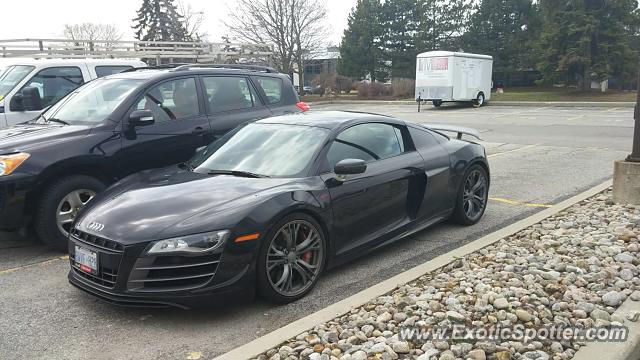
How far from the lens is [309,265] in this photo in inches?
164

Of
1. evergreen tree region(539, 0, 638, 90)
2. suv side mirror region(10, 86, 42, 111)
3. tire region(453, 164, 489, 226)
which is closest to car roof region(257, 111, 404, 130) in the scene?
tire region(453, 164, 489, 226)

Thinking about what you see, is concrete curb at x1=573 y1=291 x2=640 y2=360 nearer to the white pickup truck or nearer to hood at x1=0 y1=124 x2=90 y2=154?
hood at x1=0 y1=124 x2=90 y2=154

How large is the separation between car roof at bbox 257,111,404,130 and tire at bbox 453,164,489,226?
1.04m

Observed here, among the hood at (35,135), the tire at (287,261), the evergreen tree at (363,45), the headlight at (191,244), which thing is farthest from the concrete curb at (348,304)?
the evergreen tree at (363,45)

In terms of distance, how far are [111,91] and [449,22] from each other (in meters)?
47.0

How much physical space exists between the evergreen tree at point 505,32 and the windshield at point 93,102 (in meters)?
44.6

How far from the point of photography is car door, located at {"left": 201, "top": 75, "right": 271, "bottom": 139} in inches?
259

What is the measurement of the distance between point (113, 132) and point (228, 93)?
1.65 metres

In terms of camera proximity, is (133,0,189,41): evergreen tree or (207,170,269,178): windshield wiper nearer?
(207,170,269,178): windshield wiper

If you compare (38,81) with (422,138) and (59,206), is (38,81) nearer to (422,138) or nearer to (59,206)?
(59,206)

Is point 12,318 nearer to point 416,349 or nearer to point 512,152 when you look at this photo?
point 416,349

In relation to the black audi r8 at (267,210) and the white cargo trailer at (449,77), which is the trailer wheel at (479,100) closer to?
the white cargo trailer at (449,77)

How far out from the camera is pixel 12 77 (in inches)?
335

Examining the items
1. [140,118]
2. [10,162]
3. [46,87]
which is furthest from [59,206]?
[46,87]
